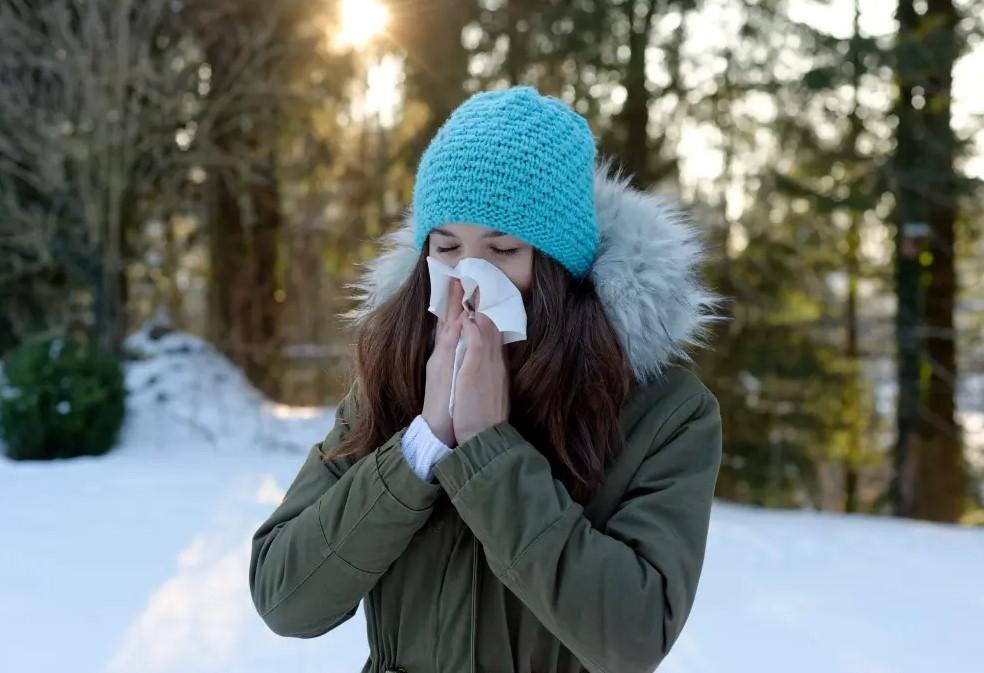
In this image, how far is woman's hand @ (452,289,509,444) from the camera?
4.14ft

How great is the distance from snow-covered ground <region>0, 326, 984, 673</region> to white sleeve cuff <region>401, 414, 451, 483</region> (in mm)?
2197

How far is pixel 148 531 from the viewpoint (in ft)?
15.6

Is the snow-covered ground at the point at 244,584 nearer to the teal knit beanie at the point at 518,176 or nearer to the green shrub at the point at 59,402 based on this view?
the green shrub at the point at 59,402

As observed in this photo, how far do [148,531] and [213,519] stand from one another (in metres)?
0.37

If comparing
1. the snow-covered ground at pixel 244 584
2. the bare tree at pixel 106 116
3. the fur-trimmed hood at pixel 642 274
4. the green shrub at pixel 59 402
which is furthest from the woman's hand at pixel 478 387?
the bare tree at pixel 106 116

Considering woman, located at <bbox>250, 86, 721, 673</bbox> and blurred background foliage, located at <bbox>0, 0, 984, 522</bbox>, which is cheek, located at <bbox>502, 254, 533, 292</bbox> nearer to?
woman, located at <bbox>250, 86, 721, 673</bbox>

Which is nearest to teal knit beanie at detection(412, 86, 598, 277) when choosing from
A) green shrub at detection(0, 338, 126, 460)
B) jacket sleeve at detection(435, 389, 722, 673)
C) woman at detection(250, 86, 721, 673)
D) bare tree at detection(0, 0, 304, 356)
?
woman at detection(250, 86, 721, 673)

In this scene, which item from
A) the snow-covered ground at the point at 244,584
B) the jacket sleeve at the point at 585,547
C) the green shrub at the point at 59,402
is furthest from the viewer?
the green shrub at the point at 59,402

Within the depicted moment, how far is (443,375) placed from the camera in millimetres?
1295

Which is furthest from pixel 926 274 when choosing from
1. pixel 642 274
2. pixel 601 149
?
pixel 642 274

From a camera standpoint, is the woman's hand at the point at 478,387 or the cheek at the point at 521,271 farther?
the cheek at the point at 521,271

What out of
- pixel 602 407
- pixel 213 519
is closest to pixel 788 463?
pixel 213 519

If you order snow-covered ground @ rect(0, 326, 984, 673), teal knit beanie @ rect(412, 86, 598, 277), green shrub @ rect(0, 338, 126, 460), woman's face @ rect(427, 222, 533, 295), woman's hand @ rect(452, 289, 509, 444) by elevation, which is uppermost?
teal knit beanie @ rect(412, 86, 598, 277)

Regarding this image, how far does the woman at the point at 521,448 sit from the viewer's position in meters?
1.18
